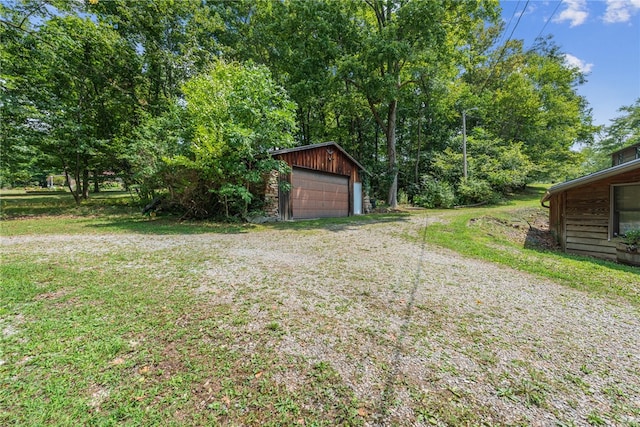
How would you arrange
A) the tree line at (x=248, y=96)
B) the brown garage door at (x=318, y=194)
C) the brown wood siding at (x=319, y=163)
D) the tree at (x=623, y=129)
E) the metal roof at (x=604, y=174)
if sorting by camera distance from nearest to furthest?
the metal roof at (x=604, y=174) → the tree line at (x=248, y=96) → the brown wood siding at (x=319, y=163) → the brown garage door at (x=318, y=194) → the tree at (x=623, y=129)

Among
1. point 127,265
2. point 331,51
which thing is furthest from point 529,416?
point 331,51

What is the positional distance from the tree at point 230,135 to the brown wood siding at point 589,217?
8.68 metres

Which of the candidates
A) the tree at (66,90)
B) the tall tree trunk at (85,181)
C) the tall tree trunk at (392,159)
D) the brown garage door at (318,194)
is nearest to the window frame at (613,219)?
the brown garage door at (318,194)

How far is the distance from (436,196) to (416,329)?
16187mm

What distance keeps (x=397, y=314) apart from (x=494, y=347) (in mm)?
923

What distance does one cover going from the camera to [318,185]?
40.2 feet

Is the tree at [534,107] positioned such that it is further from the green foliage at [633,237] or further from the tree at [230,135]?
the tree at [230,135]

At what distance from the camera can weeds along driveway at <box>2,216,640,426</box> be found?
1763 mm

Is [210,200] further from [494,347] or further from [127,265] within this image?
[494,347]

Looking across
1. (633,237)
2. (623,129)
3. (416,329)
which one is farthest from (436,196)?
(623,129)

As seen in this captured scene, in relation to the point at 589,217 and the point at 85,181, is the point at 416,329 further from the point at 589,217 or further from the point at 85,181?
the point at 85,181

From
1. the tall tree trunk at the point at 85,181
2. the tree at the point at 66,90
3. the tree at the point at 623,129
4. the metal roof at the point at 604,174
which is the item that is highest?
the tree at the point at 623,129

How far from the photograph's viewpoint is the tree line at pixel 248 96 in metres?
9.30

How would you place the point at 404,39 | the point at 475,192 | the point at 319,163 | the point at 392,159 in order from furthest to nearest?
the point at 475,192
the point at 392,159
the point at 404,39
the point at 319,163
